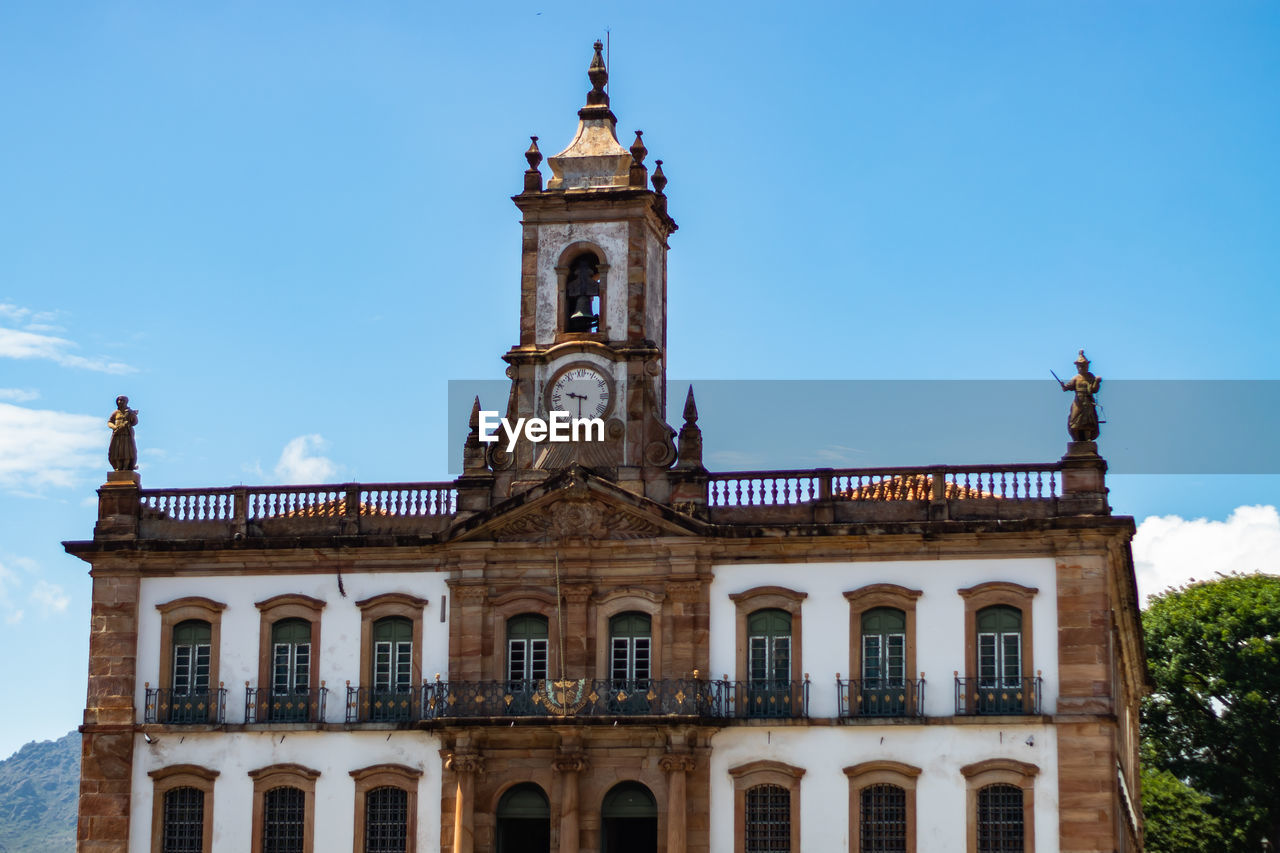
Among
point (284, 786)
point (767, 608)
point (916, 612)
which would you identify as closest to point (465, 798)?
point (284, 786)

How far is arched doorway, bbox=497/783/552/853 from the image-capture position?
44.0 m

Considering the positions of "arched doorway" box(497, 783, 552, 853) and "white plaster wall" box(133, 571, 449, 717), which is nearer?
"arched doorway" box(497, 783, 552, 853)

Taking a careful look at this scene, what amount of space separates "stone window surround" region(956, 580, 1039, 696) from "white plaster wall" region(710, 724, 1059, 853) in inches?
51.3

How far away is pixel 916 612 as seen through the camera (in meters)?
43.1

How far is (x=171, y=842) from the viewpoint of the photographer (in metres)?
45.3

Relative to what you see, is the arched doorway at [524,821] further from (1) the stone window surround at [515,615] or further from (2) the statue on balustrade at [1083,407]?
(2) the statue on balustrade at [1083,407]

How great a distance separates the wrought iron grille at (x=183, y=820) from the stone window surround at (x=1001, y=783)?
52.4 feet

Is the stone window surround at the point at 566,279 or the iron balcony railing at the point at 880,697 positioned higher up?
the stone window surround at the point at 566,279

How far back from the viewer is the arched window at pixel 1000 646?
42.5 metres

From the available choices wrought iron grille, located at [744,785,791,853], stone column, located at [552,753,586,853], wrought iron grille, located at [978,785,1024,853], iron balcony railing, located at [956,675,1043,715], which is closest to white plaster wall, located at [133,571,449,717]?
stone column, located at [552,753,586,853]

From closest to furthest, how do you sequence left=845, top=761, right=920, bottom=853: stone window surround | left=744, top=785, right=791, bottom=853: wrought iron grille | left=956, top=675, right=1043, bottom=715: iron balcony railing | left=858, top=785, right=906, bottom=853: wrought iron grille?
left=956, top=675, right=1043, bottom=715: iron balcony railing, left=845, top=761, right=920, bottom=853: stone window surround, left=858, top=785, right=906, bottom=853: wrought iron grille, left=744, top=785, right=791, bottom=853: wrought iron grille

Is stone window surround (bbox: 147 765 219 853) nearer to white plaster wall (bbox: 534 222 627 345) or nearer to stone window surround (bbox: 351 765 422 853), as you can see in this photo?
stone window surround (bbox: 351 765 422 853)

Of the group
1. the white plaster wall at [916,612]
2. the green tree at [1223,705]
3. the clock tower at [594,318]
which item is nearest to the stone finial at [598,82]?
the clock tower at [594,318]

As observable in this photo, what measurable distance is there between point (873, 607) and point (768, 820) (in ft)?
15.7
